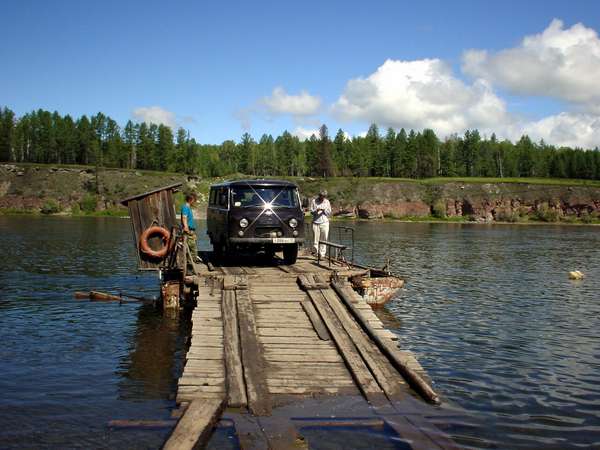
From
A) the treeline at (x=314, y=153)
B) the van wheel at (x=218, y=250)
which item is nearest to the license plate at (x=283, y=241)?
the van wheel at (x=218, y=250)

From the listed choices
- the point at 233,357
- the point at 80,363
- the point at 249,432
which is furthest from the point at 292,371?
the point at 80,363

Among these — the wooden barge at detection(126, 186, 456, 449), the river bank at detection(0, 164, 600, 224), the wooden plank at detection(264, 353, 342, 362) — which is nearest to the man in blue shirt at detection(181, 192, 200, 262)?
the wooden barge at detection(126, 186, 456, 449)

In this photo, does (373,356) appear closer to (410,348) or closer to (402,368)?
(402,368)

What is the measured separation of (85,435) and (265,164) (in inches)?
5931

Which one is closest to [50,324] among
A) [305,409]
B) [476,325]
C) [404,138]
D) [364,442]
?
[305,409]

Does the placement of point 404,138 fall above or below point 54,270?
above

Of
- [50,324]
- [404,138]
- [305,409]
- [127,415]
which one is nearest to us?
[305,409]

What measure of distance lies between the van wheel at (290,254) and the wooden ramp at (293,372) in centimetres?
411

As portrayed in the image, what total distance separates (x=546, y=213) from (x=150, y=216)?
338ft

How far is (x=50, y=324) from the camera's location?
1666 centimetres

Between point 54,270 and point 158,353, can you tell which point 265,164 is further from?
point 158,353

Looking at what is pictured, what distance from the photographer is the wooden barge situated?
8.44 metres

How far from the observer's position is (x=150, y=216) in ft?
59.1

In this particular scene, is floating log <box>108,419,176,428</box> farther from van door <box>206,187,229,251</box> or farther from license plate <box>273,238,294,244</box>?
van door <box>206,187,229,251</box>
